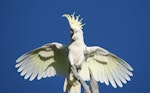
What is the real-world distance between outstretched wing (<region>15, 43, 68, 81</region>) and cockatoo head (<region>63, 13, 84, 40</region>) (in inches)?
28.1

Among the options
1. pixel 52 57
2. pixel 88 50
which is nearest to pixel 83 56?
pixel 88 50

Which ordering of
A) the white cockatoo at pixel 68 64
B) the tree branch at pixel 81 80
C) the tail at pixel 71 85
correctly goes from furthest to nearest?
the white cockatoo at pixel 68 64
the tail at pixel 71 85
the tree branch at pixel 81 80

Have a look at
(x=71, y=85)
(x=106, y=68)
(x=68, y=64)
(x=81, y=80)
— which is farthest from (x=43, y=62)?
(x=81, y=80)

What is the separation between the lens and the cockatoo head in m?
11.5

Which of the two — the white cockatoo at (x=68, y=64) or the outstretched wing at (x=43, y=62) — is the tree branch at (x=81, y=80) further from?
the outstretched wing at (x=43, y=62)

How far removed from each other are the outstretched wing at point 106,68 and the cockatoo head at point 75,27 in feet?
2.74

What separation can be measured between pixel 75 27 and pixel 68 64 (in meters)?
1.07

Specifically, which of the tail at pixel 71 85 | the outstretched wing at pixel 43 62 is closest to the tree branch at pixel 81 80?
the tail at pixel 71 85

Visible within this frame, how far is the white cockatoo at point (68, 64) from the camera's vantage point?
39.3ft

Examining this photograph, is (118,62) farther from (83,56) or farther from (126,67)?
(83,56)

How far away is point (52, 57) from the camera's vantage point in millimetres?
Answer: 12344

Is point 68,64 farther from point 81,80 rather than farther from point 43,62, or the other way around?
point 81,80

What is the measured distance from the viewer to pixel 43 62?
12477mm

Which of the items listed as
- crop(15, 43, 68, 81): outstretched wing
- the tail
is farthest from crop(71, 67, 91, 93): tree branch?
crop(15, 43, 68, 81): outstretched wing
